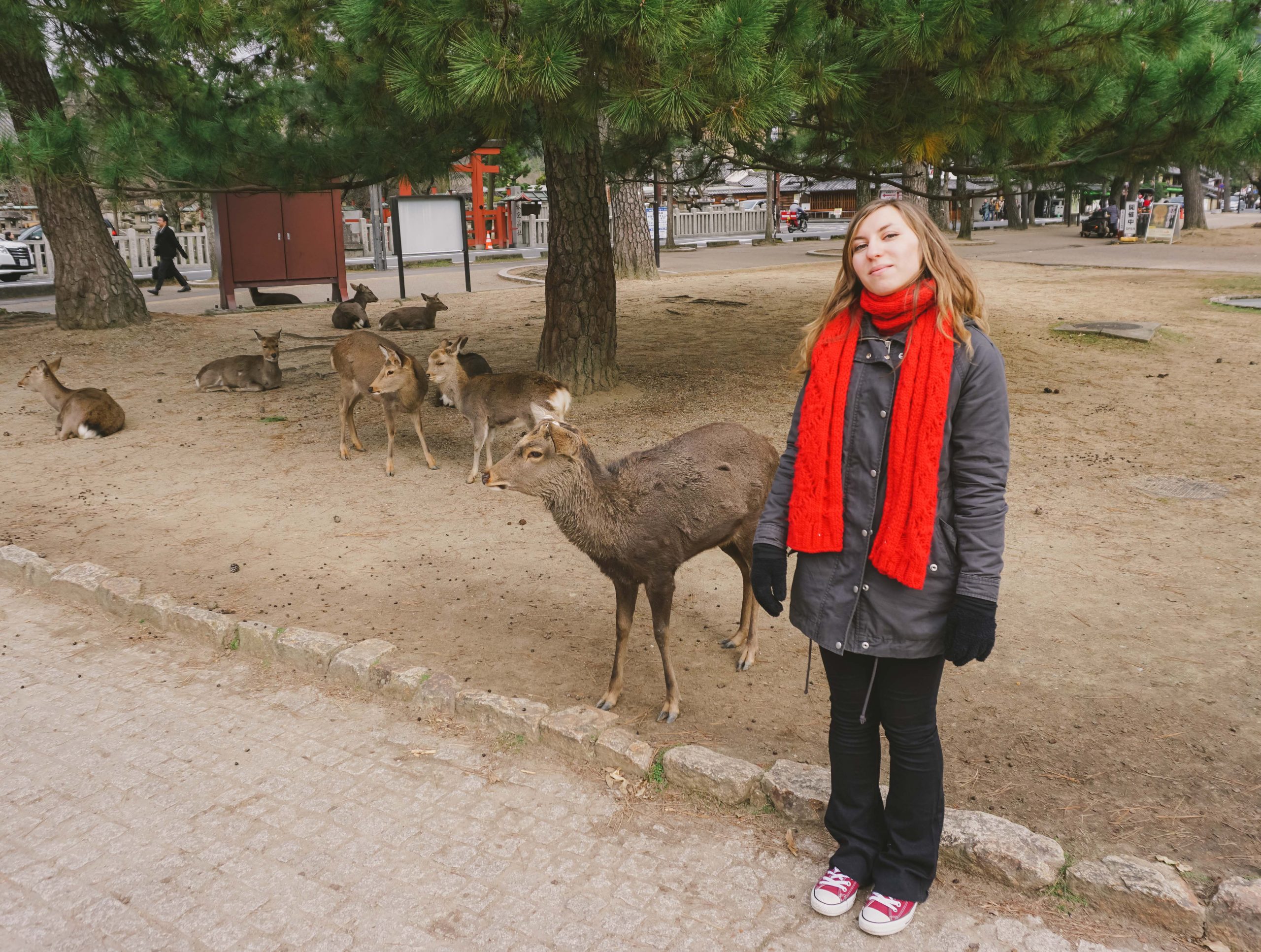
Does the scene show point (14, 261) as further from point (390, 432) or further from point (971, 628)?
point (971, 628)

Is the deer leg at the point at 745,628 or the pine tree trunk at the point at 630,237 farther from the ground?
the pine tree trunk at the point at 630,237

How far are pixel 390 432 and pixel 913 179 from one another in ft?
28.8

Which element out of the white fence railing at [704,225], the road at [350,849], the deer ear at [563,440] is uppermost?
the white fence railing at [704,225]

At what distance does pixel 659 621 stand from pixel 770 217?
118 ft

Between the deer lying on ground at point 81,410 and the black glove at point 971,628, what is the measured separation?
31.0 ft

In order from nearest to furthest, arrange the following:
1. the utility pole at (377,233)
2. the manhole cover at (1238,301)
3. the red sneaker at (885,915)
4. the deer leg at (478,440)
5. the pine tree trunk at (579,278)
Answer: the red sneaker at (885,915) < the deer leg at (478,440) < the pine tree trunk at (579,278) < the manhole cover at (1238,301) < the utility pole at (377,233)

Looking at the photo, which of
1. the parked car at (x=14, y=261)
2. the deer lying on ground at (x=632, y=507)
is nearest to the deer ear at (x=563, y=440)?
the deer lying on ground at (x=632, y=507)

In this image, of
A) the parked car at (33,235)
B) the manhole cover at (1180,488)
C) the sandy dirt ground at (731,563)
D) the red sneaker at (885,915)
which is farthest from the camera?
the parked car at (33,235)

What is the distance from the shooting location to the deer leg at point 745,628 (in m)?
5.07

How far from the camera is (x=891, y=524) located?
2.92 m

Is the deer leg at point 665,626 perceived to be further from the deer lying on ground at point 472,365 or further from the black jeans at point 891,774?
the deer lying on ground at point 472,365

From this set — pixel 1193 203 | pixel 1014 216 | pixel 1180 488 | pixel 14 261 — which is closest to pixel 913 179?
pixel 1180 488

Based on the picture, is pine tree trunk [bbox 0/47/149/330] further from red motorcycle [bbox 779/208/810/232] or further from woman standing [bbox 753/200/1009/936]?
red motorcycle [bbox 779/208/810/232]

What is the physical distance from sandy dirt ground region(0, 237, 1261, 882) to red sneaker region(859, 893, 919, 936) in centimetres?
80
